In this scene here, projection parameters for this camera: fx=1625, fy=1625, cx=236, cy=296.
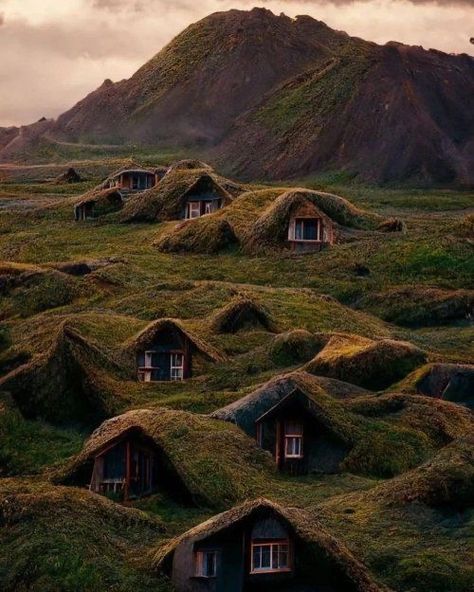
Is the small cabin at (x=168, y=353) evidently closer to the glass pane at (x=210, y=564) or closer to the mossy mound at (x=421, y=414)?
the mossy mound at (x=421, y=414)

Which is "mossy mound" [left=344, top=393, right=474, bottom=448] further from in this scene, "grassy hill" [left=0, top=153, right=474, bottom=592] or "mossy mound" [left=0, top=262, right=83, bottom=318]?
"mossy mound" [left=0, top=262, right=83, bottom=318]

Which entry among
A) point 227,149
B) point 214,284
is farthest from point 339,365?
point 227,149

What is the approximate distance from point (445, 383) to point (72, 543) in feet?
88.5

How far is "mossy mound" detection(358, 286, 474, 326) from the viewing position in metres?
87.2

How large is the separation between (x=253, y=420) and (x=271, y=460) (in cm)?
189

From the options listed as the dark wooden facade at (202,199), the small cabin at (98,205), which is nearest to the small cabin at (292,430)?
the dark wooden facade at (202,199)

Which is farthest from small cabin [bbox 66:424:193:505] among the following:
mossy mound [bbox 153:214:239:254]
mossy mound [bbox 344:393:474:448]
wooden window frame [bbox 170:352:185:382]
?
mossy mound [bbox 153:214:239:254]

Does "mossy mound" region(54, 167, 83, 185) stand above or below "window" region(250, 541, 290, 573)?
above

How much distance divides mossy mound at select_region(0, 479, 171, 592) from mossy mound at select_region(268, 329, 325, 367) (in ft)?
82.2

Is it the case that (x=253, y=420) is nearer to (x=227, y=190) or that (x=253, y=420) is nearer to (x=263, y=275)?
(x=263, y=275)

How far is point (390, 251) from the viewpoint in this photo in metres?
101

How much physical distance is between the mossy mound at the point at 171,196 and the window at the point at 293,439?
58.3m

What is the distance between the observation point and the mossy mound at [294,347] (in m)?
71.7

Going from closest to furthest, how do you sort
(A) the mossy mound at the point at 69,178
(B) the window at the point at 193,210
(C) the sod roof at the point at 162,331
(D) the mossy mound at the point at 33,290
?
(C) the sod roof at the point at 162,331, (D) the mossy mound at the point at 33,290, (B) the window at the point at 193,210, (A) the mossy mound at the point at 69,178
